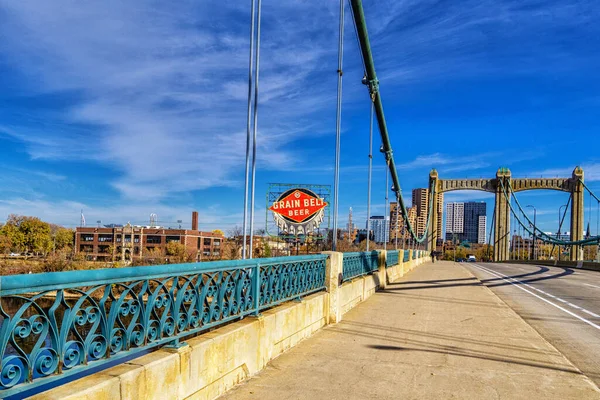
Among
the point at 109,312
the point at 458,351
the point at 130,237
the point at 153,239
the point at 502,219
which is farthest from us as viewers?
the point at 153,239

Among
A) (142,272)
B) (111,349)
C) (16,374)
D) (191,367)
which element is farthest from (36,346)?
(191,367)

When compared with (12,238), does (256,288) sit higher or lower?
higher

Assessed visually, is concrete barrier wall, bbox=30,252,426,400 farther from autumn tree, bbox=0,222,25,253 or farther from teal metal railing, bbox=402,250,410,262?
autumn tree, bbox=0,222,25,253

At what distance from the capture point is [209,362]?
15.1 feet

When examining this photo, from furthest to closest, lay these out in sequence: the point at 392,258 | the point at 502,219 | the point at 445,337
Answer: the point at 502,219, the point at 392,258, the point at 445,337

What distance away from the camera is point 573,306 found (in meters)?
13.9

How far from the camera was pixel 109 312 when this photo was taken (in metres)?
3.45

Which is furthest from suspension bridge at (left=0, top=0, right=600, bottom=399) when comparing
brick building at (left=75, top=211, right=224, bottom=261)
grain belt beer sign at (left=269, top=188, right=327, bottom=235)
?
brick building at (left=75, top=211, right=224, bottom=261)

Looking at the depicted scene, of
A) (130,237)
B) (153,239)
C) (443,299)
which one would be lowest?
(153,239)

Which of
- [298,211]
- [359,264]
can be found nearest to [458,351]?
[359,264]

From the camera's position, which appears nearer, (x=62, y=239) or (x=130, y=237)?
(x=62, y=239)

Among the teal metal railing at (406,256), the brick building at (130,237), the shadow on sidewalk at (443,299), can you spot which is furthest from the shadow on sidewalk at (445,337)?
the brick building at (130,237)

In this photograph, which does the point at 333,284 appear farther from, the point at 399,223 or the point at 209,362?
the point at 399,223

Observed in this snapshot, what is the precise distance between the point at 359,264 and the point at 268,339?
742cm
